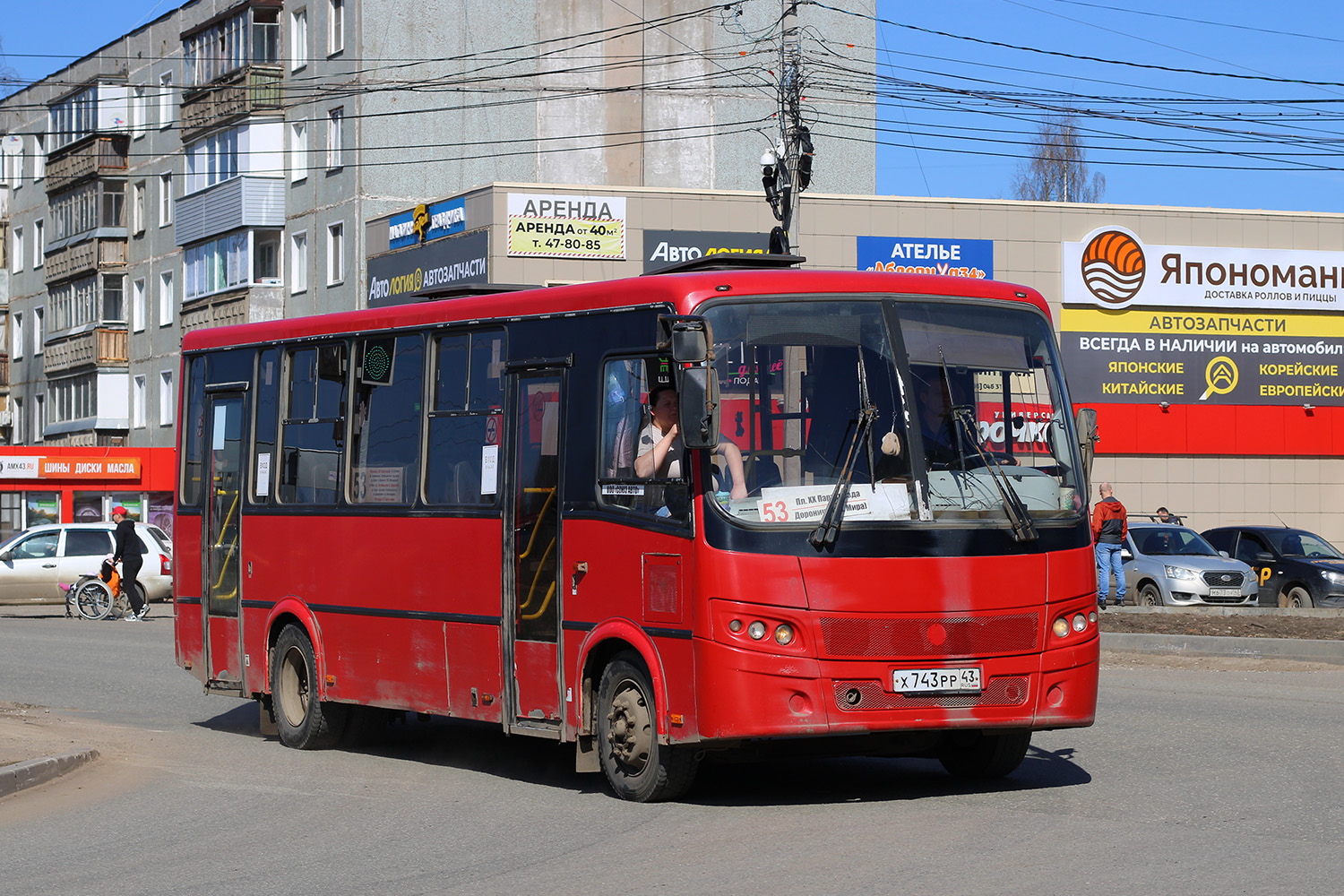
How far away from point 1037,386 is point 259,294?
4648 cm

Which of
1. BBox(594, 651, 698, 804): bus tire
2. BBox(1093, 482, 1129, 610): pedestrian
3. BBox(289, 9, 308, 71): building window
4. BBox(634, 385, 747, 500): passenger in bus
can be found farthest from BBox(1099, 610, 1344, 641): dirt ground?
BBox(289, 9, 308, 71): building window

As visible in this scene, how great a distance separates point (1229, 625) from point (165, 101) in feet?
162

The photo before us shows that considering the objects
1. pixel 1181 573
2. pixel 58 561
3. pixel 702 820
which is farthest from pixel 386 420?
pixel 58 561

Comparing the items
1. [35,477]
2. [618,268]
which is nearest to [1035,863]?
[618,268]

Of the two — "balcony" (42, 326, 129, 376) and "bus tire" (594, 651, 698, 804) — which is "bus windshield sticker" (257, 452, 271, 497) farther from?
"balcony" (42, 326, 129, 376)

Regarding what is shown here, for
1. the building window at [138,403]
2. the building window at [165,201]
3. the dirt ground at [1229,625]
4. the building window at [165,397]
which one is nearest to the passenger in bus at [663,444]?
the dirt ground at [1229,625]

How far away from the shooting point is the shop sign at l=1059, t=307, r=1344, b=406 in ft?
141

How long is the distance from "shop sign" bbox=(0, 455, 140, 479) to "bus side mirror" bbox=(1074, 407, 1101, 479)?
146 feet

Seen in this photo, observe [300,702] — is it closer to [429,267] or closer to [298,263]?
[429,267]

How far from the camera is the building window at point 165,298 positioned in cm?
6309

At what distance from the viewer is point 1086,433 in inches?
411

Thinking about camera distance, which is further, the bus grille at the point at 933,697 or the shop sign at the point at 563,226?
the shop sign at the point at 563,226

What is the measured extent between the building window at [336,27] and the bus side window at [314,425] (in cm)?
4128

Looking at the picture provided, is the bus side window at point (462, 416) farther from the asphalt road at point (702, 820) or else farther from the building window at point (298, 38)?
the building window at point (298, 38)
